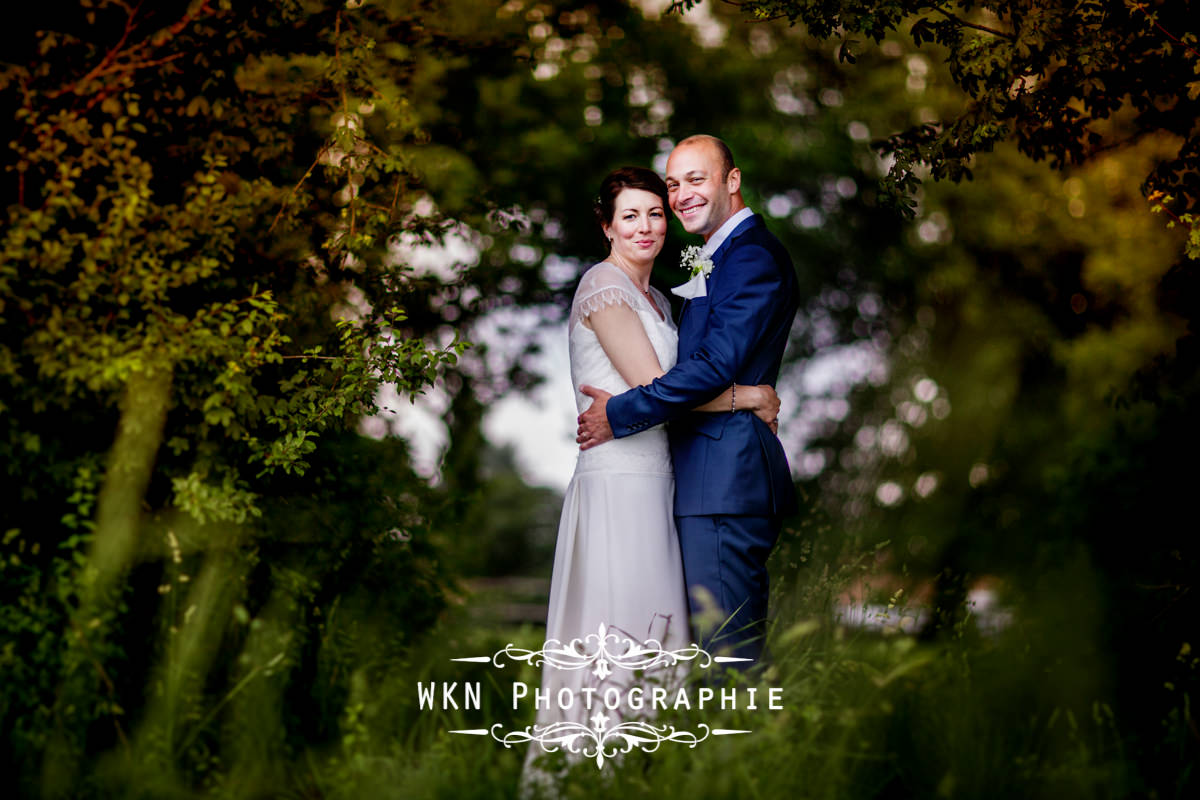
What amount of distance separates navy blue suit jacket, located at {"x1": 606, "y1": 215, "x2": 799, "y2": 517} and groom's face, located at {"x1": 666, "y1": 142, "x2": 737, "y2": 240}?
0.16 meters

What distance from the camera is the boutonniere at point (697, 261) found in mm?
4590

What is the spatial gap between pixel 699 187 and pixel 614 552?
1.62 metres

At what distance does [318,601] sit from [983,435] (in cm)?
1131

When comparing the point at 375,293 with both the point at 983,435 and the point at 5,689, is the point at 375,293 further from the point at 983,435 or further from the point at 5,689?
the point at 983,435

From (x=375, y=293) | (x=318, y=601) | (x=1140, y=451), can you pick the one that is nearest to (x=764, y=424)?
(x=375, y=293)

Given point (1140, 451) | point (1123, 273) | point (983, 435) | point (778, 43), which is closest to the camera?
→ point (1140, 451)

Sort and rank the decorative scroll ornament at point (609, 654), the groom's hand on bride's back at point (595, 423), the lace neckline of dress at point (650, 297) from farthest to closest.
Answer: the lace neckline of dress at point (650, 297), the groom's hand on bride's back at point (595, 423), the decorative scroll ornament at point (609, 654)

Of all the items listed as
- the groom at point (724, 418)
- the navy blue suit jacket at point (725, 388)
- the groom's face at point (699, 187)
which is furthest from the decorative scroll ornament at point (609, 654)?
the groom's face at point (699, 187)

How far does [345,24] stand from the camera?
5711mm

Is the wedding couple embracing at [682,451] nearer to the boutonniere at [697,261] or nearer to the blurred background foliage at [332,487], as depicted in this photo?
the boutonniere at [697,261]

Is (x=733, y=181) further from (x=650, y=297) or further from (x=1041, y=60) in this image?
(x=1041, y=60)

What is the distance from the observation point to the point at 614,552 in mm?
4422

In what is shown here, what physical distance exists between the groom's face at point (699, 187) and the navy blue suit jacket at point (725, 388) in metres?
0.16

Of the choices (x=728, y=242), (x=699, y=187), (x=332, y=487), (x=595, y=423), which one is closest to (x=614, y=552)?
(x=595, y=423)
